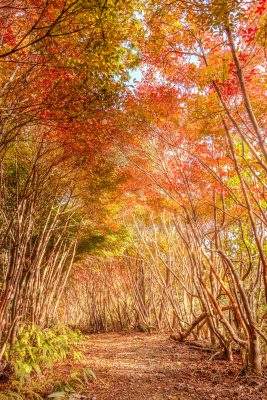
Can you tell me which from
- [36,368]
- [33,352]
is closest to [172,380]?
[36,368]

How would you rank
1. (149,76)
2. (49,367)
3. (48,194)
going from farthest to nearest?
(48,194) → (149,76) → (49,367)

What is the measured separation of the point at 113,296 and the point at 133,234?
716cm

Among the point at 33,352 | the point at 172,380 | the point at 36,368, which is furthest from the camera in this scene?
the point at 33,352

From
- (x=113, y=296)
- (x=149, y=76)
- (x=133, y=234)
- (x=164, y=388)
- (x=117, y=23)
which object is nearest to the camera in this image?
(x=117, y=23)

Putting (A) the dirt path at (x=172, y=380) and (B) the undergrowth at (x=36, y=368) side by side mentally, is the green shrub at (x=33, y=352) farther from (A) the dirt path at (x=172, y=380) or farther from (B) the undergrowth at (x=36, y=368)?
(A) the dirt path at (x=172, y=380)

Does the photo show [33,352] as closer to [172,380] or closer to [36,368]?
[36,368]

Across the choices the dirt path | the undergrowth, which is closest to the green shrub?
the undergrowth

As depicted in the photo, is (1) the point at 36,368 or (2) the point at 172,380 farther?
(2) the point at 172,380

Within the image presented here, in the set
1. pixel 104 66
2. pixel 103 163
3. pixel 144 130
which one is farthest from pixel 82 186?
pixel 104 66

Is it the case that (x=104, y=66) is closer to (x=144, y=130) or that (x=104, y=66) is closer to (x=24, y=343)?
(x=144, y=130)

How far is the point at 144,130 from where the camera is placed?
5.86 metres

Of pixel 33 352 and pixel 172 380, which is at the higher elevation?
pixel 33 352

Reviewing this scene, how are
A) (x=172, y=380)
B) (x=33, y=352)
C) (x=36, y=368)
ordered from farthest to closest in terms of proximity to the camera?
1. (x=33, y=352)
2. (x=172, y=380)
3. (x=36, y=368)

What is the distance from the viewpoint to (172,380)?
4297mm
